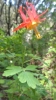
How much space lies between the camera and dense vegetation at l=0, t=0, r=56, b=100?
1.47 metres

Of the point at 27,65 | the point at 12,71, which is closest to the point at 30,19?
the point at 12,71

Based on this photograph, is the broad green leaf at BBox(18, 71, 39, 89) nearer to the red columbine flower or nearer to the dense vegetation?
the dense vegetation

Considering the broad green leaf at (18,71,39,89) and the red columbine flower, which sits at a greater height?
the red columbine flower

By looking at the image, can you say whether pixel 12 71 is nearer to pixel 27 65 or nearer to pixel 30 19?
pixel 30 19

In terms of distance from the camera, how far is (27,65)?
6.47 feet

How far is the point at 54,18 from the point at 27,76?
21.6 ft

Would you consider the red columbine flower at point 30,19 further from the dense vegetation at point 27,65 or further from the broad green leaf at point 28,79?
the broad green leaf at point 28,79

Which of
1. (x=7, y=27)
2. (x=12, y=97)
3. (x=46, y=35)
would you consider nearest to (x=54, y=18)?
(x=46, y=35)

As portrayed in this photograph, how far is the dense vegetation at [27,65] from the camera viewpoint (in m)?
1.47

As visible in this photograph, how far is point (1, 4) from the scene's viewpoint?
11.5 m

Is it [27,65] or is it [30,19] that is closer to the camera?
[30,19]

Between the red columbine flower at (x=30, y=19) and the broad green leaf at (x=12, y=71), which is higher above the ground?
the red columbine flower at (x=30, y=19)

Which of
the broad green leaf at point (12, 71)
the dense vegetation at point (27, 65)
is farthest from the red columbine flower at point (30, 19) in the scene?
the broad green leaf at point (12, 71)

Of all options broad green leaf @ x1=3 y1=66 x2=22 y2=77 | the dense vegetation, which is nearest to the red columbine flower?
the dense vegetation
